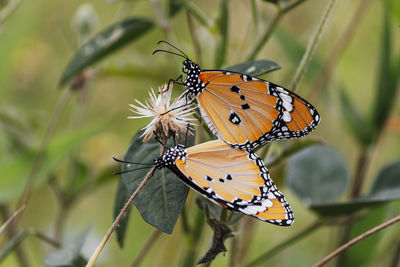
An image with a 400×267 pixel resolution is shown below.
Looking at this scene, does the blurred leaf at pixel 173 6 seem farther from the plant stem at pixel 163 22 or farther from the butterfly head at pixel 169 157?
the butterfly head at pixel 169 157

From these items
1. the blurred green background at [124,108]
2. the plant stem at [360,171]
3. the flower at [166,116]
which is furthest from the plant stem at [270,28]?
the plant stem at [360,171]

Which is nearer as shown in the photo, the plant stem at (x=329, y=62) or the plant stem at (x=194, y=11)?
the plant stem at (x=194, y=11)

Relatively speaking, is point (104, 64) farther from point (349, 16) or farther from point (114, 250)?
point (349, 16)

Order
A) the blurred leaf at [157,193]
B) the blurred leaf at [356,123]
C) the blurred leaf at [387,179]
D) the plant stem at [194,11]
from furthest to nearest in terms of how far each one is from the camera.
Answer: the blurred leaf at [356,123] < the blurred leaf at [387,179] < the plant stem at [194,11] < the blurred leaf at [157,193]

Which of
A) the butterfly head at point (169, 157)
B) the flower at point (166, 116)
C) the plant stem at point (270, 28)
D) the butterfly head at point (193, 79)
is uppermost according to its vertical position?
the plant stem at point (270, 28)

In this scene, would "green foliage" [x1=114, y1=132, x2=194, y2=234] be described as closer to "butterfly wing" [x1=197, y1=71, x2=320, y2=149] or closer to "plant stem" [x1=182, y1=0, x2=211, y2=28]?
"butterfly wing" [x1=197, y1=71, x2=320, y2=149]

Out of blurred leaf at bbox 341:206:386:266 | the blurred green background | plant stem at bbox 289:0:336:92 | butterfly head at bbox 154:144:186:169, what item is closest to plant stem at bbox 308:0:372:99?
the blurred green background

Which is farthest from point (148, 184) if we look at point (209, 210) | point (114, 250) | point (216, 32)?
point (114, 250)
